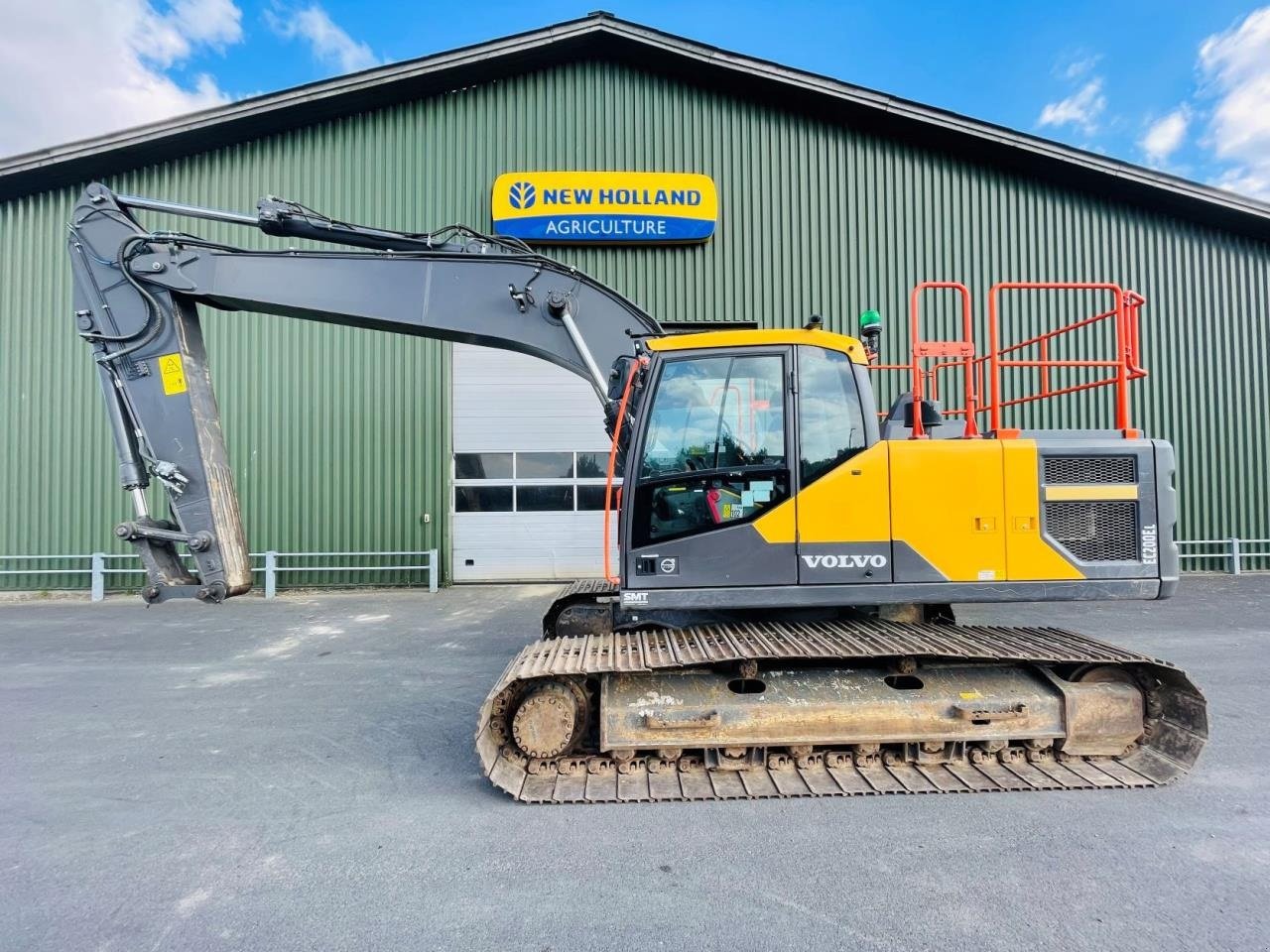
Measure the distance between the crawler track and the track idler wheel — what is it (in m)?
0.08

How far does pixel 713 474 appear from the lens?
12.1 feet

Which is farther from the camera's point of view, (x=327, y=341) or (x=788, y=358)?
(x=327, y=341)

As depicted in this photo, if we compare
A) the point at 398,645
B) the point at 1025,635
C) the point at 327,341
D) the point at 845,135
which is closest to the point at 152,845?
the point at 398,645

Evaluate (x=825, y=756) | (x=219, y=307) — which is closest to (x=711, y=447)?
(x=825, y=756)

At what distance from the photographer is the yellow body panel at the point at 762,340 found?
3740 mm

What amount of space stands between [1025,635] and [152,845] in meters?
5.38

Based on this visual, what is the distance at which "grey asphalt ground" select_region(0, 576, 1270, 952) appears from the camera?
2.44 metres

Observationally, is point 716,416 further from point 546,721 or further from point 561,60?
point 561,60

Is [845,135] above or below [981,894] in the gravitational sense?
above

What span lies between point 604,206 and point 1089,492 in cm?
842

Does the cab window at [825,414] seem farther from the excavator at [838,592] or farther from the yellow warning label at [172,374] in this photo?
the yellow warning label at [172,374]

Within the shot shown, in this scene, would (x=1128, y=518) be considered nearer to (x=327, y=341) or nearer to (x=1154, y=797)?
(x=1154, y=797)

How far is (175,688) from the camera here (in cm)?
542

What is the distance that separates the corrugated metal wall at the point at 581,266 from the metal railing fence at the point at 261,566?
246 mm
